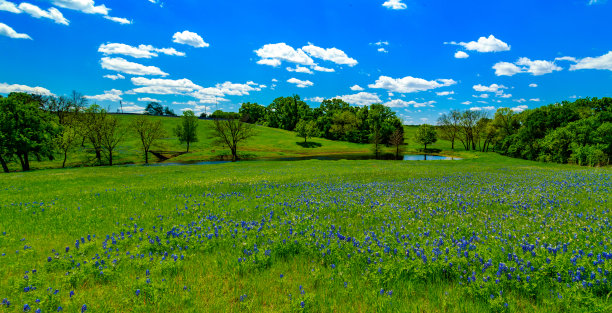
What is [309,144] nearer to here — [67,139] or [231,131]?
[231,131]

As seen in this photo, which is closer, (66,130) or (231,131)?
(66,130)

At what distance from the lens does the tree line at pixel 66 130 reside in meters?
43.1

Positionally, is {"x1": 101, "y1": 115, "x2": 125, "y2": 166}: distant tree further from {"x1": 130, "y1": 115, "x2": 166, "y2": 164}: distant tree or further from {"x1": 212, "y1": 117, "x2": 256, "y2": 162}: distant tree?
{"x1": 212, "y1": 117, "x2": 256, "y2": 162}: distant tree

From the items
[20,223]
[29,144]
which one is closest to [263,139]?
[29,144]

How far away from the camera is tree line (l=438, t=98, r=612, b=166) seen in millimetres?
48344

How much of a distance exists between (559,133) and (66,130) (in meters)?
110

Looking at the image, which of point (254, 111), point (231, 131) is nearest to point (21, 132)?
Result: point (231, 131)

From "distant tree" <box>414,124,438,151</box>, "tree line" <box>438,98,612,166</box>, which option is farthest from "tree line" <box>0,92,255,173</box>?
"tree line" <box>438,98,612,166</box>

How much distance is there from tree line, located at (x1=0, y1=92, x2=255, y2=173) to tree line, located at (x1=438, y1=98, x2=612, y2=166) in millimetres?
79528

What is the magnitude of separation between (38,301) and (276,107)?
166m

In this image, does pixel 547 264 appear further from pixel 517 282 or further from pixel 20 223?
pixel 20 223

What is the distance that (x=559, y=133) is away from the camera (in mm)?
57500

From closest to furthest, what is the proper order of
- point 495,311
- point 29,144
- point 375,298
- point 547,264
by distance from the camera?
point 495,311 < point 375,298 < point 547,264 < point 29,144

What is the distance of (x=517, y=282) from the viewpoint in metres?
3.96
